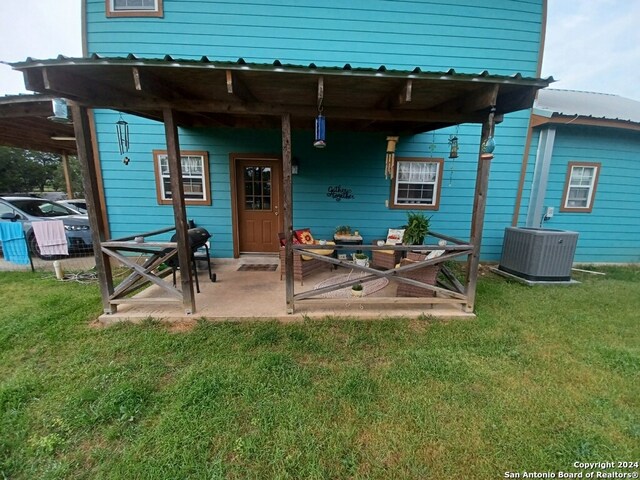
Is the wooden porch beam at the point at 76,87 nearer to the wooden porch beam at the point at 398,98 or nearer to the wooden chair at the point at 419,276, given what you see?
the wooden porch beam at the point at 398,98

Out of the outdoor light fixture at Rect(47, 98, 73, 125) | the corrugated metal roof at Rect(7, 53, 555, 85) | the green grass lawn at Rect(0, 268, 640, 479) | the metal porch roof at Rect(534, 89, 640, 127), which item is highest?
the metal porch roof at Rect(534, 89, 640, 127)

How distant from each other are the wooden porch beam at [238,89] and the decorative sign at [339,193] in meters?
2.65

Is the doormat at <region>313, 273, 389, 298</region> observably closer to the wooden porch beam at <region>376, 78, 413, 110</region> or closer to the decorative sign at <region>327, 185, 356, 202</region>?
the decorative sign at <region>327, 185, 356, 202</region>

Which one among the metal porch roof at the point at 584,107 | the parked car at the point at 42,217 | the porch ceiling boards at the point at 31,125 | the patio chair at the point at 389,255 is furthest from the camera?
the parked car at the point at 42,217

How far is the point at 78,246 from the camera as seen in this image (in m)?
6.14

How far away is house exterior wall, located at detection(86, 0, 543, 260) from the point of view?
4.87 meters

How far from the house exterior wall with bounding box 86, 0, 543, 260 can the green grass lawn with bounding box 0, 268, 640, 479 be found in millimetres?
2757

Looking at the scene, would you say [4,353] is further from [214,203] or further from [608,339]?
[608,339]

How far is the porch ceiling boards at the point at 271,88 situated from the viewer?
7.82 feet

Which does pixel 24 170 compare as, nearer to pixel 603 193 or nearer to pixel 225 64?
pixel 225 64

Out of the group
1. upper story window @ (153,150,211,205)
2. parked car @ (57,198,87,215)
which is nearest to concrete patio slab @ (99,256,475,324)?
upper story window @ (153,150,211,205)

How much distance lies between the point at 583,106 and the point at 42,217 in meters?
13.1

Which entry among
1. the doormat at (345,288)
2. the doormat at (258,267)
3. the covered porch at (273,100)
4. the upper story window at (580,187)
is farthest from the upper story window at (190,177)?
the upper story window at (580,187)

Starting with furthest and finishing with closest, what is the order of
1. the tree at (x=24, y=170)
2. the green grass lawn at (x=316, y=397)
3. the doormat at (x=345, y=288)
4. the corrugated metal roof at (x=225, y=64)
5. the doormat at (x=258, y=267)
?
the tree at (x=24, y=170) → the doormat at (x=258, y=267) → the doormat at (x=345, y=288) → the corrugated metal roof at (x=225, y=64) → the green grass lawn at (x=316, y=397)
